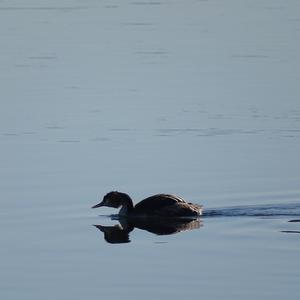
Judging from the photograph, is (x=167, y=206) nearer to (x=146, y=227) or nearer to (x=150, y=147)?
(x=146, y=227)

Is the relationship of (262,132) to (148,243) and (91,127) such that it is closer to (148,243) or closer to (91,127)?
(91,127)

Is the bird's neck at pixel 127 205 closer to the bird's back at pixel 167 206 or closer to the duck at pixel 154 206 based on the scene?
the duck at pixel 154 206

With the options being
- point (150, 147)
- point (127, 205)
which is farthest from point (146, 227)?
point (150, 147)

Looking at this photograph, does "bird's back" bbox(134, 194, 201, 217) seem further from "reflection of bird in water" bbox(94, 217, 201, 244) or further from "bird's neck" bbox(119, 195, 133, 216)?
"bird's neck" bbox(119, 195, 133, 216)

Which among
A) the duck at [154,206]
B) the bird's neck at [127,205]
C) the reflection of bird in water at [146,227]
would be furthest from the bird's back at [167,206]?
the bird's neck at [127,205]

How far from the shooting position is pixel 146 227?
17047mm

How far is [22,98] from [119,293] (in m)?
12.7

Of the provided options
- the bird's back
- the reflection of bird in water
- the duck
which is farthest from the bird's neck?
the bird's back

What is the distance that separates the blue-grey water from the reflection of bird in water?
0.15 metres

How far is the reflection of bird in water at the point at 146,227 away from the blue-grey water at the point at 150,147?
0.15 m

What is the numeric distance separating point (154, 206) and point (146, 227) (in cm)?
30

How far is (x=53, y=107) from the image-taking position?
2409 cm

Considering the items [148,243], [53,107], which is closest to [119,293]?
[148,243]

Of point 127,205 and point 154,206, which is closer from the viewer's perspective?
point 154,206
